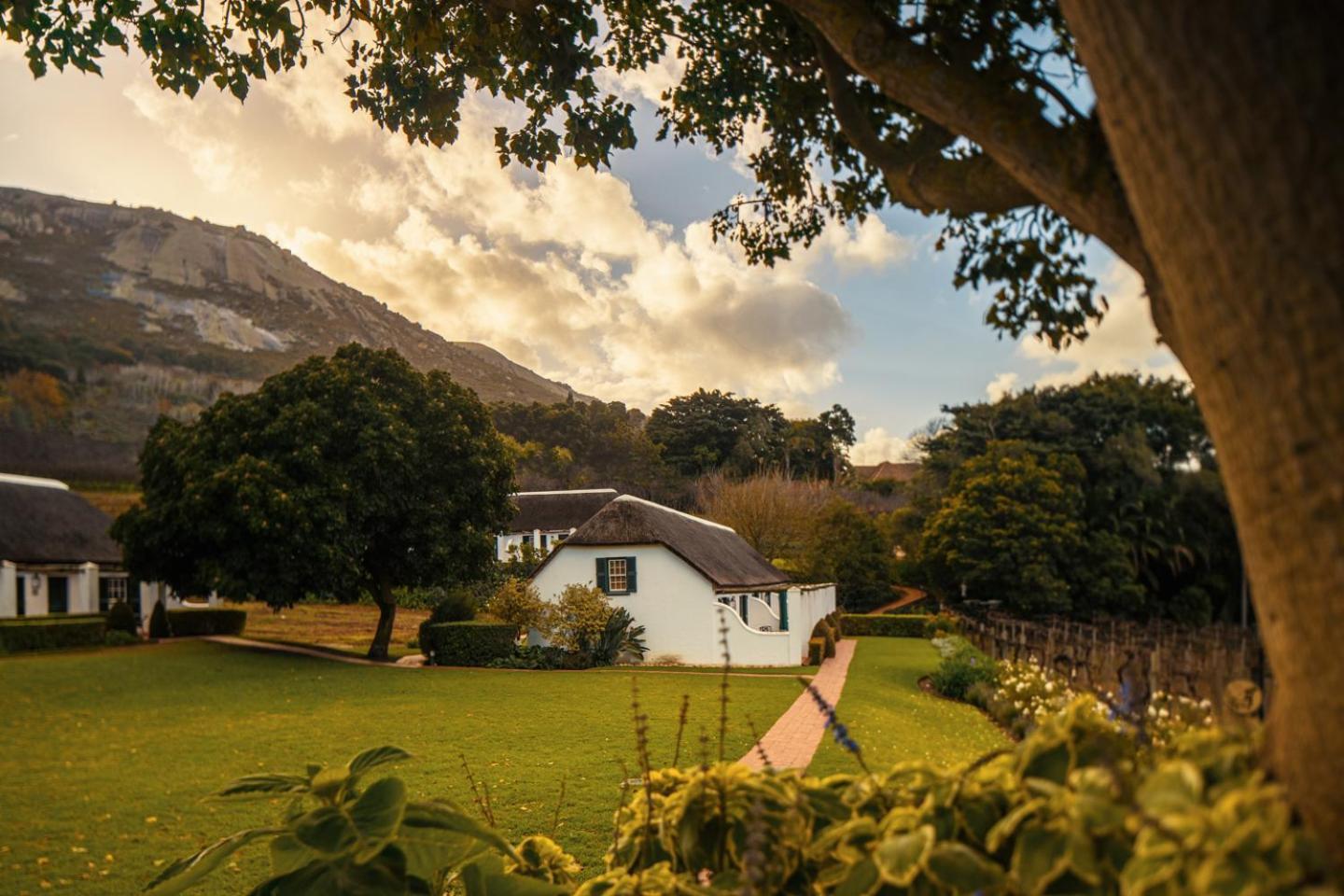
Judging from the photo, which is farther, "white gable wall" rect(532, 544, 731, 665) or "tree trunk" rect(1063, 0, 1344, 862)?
"white gable wall" rect(532, 544, 731, 665)

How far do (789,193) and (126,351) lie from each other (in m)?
123

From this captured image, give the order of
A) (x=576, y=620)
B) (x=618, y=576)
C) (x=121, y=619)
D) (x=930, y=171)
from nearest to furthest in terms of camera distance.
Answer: (x=930, y=171) → (x=576, y=620) → (x=618, y=576) → (x=121, y=619)

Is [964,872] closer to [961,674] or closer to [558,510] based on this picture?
[961,674]

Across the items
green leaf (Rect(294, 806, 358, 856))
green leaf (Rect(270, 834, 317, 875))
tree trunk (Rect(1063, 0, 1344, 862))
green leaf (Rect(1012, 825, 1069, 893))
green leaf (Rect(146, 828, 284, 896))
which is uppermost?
tree trunk (Rect(1063, 0, 1344, 862))

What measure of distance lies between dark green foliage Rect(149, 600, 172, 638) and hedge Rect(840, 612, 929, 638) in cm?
2597

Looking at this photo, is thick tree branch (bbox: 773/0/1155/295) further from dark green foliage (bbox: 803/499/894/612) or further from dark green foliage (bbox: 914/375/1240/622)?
dark green foliage (bbox: 803/499/894/612)

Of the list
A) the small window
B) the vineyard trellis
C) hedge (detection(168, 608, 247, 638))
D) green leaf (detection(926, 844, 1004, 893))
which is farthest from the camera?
hedge (detection(168, 608, 247, 638))

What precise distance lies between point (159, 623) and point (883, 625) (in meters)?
28.2

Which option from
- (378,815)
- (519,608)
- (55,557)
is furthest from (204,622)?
(378,815)

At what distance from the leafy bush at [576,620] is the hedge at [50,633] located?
50.0 feet

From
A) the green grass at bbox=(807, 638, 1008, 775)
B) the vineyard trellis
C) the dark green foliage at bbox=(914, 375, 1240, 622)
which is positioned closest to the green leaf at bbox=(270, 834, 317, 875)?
the vineyard trellis

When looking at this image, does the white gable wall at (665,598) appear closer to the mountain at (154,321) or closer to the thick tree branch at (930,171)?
the thick tree branch at (930,171)

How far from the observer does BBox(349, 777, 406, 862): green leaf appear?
2.22 meters

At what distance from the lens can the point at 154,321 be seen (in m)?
141
